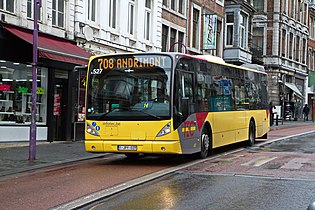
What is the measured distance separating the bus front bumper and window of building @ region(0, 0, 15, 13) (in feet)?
20.5

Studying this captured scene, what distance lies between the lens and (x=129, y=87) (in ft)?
42.8

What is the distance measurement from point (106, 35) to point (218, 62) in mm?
7912

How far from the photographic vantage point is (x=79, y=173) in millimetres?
11898

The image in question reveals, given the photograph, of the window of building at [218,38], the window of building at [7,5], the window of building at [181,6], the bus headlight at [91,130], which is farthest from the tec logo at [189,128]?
the window of building at [218,38]

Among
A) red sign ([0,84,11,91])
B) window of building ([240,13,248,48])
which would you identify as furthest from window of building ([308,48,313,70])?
red sign ([0,84,11,91])

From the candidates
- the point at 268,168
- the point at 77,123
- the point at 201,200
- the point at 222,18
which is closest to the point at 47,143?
the point at 77,123

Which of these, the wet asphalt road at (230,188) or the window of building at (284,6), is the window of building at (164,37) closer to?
the wet asphalt road at (230,188)

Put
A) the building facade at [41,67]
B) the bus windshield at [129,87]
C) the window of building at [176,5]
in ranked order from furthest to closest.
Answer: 1. the window of building at [176,5]
2. the building facade at [41,67]
3. the bus windshield at [129,87]

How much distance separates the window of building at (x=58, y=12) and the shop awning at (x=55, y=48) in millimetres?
693

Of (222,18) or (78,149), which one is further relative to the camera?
(222,18)

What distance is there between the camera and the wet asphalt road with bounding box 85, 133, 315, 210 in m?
8.10

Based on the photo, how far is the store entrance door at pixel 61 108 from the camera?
20109mm

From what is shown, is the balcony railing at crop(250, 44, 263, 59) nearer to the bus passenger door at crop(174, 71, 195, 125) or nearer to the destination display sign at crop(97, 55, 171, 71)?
the bus passenger door at crop(174, 71, 195, 125)

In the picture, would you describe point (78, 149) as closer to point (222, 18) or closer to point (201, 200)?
point (201, 200)
